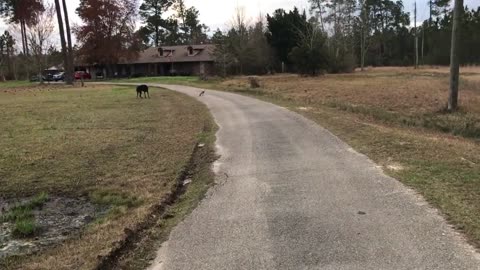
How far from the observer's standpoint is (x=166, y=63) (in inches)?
3263

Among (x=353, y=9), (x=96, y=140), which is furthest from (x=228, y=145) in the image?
(x=353, y=9)

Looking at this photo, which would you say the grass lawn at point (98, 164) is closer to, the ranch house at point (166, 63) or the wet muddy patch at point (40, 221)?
the wet muddy patch at point (40, 221)

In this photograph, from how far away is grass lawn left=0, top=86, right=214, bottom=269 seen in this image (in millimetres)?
5922

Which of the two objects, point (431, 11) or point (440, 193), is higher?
point (431, 11)

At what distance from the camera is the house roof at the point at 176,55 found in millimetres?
78562

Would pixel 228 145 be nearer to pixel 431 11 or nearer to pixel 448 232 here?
pixel 448 232

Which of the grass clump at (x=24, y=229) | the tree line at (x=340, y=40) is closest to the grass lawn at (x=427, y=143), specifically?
the grass clump at (x=24, y=229)

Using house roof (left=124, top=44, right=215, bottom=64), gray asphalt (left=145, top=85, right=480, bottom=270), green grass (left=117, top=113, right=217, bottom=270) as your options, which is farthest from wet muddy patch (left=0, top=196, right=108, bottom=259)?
house roof (left=124, top=44, right=215, bottom=64)

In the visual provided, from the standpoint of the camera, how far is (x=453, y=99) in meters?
19.8

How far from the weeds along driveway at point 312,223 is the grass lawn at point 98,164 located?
856 mm

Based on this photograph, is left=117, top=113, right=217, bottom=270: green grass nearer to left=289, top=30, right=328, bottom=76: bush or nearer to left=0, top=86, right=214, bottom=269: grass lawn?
left=0, top=86, right=214, bottom=269: grass lawn

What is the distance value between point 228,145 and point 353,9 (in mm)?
77364

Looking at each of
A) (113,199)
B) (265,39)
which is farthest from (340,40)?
(113,199)

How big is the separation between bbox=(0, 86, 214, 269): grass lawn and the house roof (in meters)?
58.8
